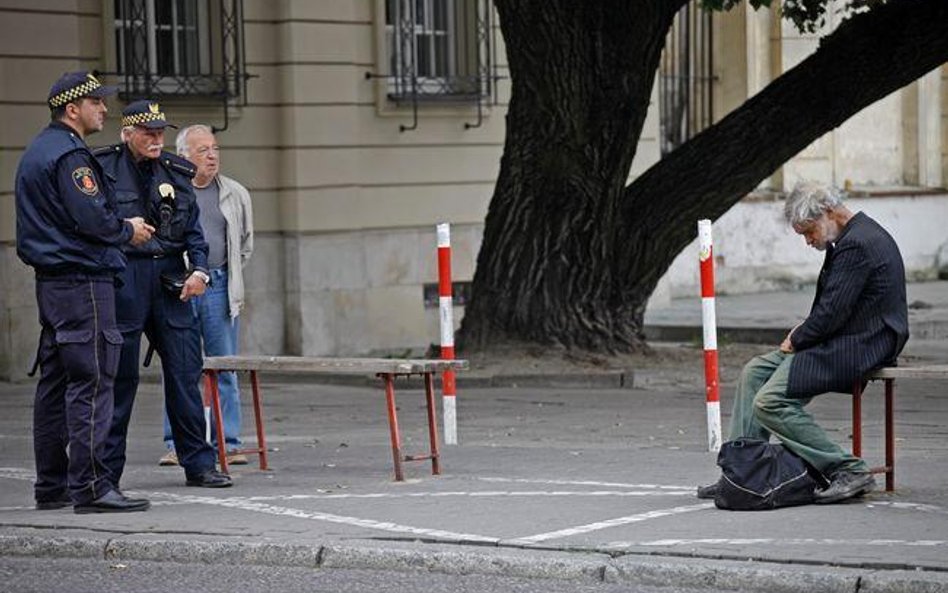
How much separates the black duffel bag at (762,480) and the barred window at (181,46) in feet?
34.1

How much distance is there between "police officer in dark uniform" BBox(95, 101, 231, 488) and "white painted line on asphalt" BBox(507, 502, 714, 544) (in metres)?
2.29

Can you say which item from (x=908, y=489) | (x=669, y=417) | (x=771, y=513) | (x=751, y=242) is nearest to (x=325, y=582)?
(x=771, y=513)

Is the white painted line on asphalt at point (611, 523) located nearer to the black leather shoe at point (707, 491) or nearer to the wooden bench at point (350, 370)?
the black leather shoe at point (707, 491)

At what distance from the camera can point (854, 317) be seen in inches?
377

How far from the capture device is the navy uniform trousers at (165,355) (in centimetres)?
1015

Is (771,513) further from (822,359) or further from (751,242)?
(751,242)

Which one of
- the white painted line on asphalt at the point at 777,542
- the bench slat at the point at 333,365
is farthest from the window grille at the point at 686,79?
the white painted line on asphalt at the point at 777,542

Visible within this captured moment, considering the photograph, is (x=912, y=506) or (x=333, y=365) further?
(x=333, y=365)

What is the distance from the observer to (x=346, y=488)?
418 inches

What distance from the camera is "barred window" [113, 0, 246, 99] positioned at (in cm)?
1873

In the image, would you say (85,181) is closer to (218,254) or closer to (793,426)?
(218,254)

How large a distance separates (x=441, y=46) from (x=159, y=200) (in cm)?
1113

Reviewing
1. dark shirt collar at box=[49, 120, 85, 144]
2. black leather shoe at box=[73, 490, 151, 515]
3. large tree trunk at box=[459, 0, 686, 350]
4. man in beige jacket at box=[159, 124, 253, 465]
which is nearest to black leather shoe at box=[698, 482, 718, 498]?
black leather shoe at box=[73, 490, 151, 515]

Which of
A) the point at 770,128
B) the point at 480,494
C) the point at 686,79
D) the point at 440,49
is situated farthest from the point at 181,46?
the point at 480,494
